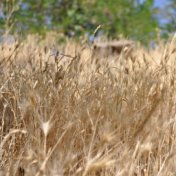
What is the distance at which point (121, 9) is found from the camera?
8.37 m

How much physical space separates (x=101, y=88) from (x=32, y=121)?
0.37m

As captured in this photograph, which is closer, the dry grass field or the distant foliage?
the dry grass field

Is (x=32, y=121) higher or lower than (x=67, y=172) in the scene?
higher

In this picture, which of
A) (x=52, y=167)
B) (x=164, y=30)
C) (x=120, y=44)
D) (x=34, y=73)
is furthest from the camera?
(x=164, y=30)

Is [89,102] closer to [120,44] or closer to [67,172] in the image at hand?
[67,172]

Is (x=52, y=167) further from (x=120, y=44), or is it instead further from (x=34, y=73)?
(x=120, y=44)

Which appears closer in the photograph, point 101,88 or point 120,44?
point 101,88

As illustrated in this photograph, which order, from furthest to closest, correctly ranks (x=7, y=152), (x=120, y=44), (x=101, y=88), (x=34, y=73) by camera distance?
(x=120, y=44)
(x=34, y=73)
(x=101, y=88)
(x=7, y=152)

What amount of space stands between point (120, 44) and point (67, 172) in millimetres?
4131

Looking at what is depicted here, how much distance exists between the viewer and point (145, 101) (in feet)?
5.66

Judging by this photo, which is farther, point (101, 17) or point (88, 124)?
point (101, 17)

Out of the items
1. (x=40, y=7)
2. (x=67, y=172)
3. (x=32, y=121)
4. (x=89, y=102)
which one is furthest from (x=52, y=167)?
(x=40, y=7)

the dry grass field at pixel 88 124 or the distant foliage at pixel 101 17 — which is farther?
the distant foliage at pixel 101 17

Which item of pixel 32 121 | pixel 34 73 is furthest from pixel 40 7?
pixel 32 121
